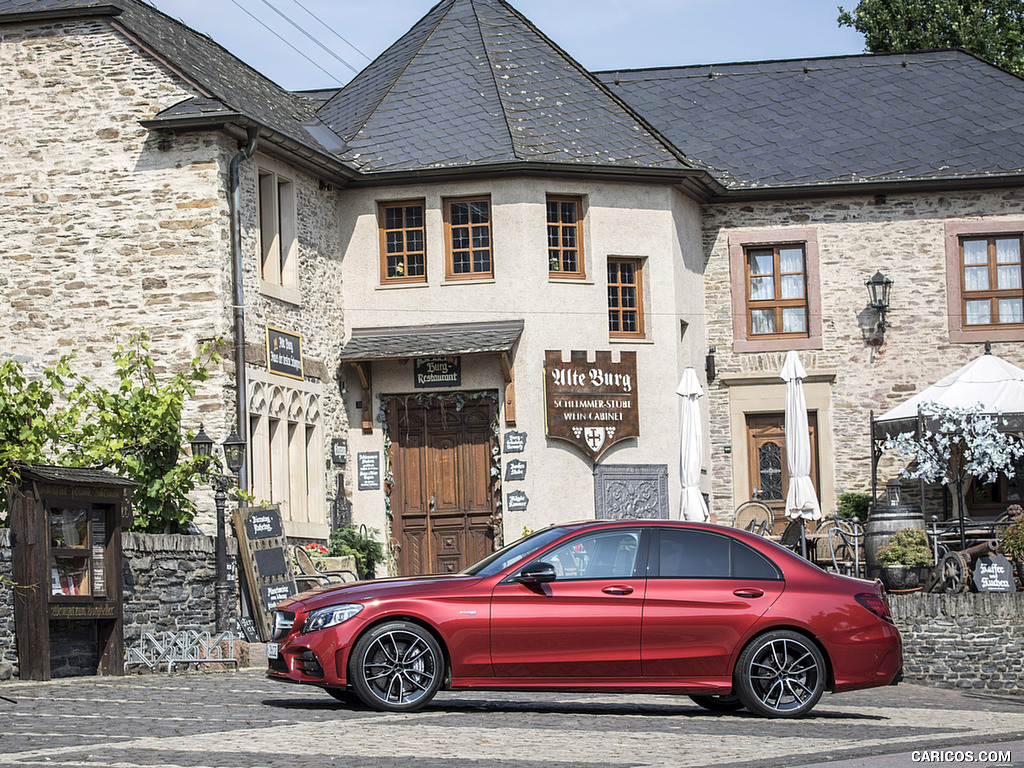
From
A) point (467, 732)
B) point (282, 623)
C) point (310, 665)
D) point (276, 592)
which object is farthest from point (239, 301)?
point (467, 732)

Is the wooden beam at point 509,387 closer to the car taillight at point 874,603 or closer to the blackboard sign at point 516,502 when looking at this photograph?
the blackboard sign at point 516,502

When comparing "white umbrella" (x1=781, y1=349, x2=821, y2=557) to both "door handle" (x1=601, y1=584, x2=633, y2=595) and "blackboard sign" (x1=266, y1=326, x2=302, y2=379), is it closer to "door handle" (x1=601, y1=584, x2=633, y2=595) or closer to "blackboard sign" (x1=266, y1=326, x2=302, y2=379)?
"blackboard sign" (x1=266, y1=326, x2=302, y2=379)

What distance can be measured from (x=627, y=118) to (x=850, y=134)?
14.0 ft

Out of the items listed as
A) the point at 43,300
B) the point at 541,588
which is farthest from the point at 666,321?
the point at 541,588

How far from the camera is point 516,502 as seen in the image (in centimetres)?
2269

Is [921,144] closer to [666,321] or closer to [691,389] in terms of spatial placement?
[666,321]

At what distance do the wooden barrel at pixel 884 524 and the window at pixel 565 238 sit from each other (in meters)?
6.37

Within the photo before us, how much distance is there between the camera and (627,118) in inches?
981

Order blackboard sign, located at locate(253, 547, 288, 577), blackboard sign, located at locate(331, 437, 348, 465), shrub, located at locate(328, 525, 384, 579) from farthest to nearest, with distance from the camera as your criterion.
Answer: blackboard sign, located at locate(331, 437, 348, 465) → shrub, located at locate(328, 525, 384, 579) → blackboard sign, located at locate(253, 547, 288, 577)

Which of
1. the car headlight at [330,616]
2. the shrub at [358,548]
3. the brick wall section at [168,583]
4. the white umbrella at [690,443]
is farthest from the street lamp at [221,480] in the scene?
the car headlight at [330,616]

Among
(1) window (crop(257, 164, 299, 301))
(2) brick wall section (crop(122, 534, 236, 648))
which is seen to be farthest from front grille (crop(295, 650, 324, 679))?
(1) window (crop(257, 164, 299, 301))

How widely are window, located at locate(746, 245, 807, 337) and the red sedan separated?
14880 millimetres

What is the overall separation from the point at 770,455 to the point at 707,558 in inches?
575

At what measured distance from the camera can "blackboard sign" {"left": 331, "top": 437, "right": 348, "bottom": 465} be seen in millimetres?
22953
